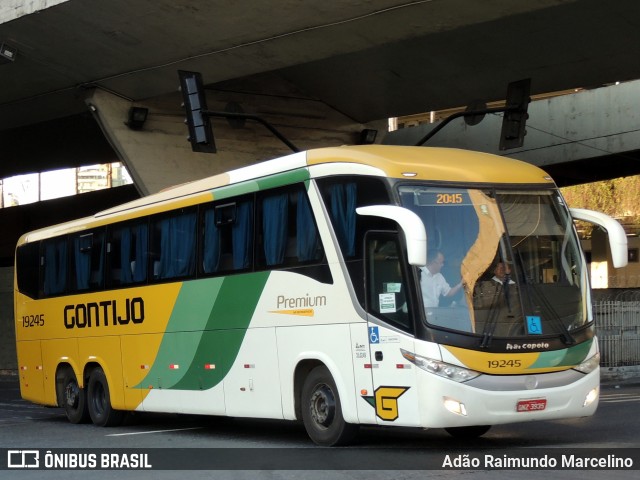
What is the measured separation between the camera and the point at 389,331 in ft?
37.8

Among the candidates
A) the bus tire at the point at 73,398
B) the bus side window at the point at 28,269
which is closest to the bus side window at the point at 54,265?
the bus side window at the point at 28,269

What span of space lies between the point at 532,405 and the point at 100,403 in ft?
29.3

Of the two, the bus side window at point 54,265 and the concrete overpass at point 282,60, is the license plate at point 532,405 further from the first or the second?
the concrete overpass at point 282,60

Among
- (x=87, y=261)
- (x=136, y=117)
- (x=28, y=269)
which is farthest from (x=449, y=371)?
(x=136, y=117)

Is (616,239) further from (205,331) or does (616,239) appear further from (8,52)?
(8,52)

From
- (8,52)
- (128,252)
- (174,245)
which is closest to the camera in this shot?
(174,245)

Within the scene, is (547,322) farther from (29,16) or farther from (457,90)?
(457,90)

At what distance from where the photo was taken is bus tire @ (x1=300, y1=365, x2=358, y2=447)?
12.2 metres

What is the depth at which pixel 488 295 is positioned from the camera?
37.1 ft

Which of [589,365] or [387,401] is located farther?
[589,365]

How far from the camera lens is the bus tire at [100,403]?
17594 mm

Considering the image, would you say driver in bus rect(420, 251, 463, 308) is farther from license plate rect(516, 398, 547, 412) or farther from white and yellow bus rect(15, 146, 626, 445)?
license plate rect(516, 398, 547, 412)

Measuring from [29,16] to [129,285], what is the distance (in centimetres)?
833

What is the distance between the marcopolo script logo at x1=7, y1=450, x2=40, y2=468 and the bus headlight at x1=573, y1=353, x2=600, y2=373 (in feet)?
19.7
